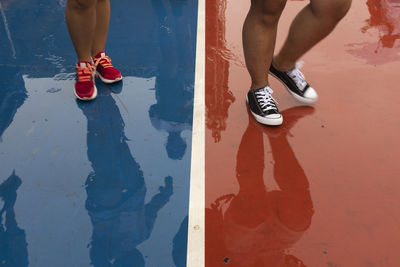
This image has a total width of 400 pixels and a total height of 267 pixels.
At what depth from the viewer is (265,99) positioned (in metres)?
2.53

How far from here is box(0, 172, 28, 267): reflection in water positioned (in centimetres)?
173

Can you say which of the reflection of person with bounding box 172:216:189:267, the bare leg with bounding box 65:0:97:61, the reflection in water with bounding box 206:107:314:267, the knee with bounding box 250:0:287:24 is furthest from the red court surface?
the bare leg with bounding box 65:0:97:61

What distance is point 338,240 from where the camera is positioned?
1793 mm

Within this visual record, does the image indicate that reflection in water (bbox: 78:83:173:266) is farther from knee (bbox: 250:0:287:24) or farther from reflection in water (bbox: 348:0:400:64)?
reflection in water (bbox: 348:0:400:64)

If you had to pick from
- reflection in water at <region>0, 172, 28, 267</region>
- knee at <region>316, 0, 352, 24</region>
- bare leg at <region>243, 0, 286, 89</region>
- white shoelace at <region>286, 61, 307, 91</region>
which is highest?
knee at <region>316, 0, 352, 24</region>

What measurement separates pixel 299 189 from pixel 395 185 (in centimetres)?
51

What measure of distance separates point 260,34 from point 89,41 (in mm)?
1194

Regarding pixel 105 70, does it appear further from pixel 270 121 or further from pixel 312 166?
pixel 312 166

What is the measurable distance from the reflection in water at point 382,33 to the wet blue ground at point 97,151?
4.81 ft

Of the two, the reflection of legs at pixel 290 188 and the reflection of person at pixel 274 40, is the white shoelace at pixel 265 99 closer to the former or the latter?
the reflection of person at pixel 274 40

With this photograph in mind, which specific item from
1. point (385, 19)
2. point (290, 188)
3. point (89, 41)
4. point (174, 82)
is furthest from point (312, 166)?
point (385, 19)

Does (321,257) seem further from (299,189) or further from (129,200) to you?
(129,200)

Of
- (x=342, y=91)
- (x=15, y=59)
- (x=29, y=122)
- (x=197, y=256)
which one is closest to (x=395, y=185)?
(x=342, y=91)

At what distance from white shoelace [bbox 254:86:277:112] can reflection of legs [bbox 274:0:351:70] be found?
0.85 feet
